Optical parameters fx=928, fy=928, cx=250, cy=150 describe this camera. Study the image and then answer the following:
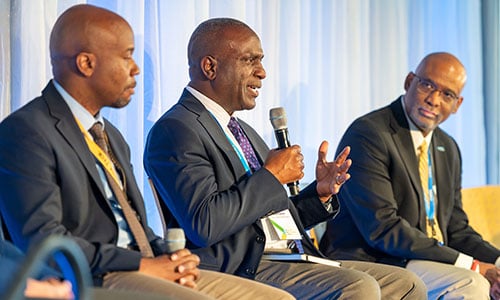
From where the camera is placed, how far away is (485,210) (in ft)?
16.9

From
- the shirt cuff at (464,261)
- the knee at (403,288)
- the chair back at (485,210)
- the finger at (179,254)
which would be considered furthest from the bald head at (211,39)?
the chair back at (485,210)

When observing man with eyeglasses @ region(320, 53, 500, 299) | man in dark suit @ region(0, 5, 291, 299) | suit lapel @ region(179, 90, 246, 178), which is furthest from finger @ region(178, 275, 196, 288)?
man with eyeglasses @ region(320, 53, 500, 299)

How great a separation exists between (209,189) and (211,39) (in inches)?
29.1

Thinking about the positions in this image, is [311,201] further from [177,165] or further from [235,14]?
[235,14]

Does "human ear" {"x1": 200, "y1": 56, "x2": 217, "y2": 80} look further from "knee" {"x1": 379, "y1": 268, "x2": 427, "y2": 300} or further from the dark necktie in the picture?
"knee" {"x1": 379, "y1": 268, "x2": 427, "y2": 300}

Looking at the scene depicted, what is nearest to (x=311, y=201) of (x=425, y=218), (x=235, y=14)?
(x=425, y=218)

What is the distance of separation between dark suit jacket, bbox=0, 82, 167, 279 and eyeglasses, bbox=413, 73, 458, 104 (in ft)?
7.50

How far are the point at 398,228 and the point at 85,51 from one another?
75.1 inches

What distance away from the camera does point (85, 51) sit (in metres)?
3.08

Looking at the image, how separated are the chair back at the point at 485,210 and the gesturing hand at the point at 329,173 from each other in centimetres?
148

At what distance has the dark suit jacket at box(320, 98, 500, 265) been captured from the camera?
14.3 ft

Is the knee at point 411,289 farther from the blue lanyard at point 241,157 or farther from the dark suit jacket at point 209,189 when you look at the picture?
the blue lanyard at point 241,157

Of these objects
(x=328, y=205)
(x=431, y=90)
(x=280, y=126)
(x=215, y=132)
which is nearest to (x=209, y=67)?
(x=215, y=132)

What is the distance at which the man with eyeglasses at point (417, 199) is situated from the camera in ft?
14.3
